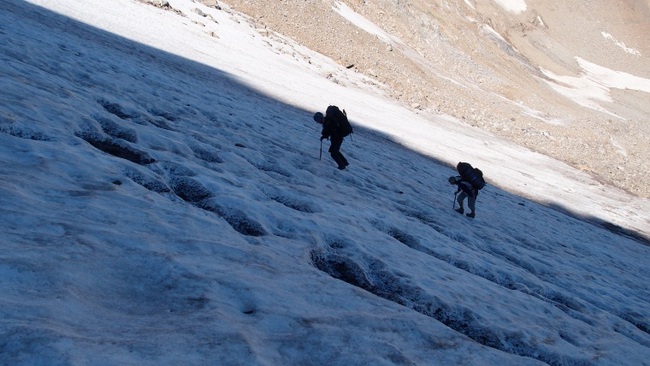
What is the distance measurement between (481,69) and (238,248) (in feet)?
172

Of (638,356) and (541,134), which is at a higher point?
(541,134)

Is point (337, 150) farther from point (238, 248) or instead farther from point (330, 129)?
point (238, 248)

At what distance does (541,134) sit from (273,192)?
3418cm

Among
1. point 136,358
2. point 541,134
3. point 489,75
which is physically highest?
point 489,75

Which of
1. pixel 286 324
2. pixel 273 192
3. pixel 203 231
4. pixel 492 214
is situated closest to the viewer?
pixel 286 324

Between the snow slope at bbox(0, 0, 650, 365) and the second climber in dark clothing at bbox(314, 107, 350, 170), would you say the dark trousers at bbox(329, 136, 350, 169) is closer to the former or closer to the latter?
the second climber in dark clothing at bbox(314, 107, 350, 170)

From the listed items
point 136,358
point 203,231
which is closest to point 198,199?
point 203,231

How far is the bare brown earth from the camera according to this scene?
126 feet

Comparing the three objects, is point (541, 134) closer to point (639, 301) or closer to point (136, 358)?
point (639, 301)

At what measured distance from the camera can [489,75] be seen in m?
55.0

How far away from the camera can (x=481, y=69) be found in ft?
181

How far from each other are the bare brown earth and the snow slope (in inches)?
816

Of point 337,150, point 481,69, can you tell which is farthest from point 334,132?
point 481,69

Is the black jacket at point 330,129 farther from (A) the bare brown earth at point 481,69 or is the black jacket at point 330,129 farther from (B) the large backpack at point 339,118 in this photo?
(A) the bare brown earth at point 481,69
